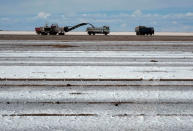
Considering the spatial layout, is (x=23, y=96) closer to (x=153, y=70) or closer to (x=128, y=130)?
(x=128, y=130)

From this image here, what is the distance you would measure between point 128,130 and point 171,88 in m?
2.82

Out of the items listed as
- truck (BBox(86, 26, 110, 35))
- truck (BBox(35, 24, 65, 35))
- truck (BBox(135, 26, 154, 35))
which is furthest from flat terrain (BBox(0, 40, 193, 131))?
truck (BBox(135, 26, 154, 35))

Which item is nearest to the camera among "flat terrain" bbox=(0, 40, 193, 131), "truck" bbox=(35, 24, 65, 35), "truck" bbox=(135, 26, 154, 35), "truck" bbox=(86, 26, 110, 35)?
"flat terrain" bbox=(0, 40, 193, 131)

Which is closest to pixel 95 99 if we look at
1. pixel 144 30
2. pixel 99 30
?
pixel 99 30

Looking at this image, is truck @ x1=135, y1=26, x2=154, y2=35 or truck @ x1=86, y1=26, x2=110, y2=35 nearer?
truck @ x1=86, y1=26, x2=110, y2=35

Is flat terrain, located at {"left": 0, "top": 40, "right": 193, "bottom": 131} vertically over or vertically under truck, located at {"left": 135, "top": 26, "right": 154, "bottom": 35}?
under

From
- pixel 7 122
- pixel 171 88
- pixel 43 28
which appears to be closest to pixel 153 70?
pixel 171 88

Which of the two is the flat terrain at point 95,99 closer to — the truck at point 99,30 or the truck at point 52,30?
the truck at point 52,30

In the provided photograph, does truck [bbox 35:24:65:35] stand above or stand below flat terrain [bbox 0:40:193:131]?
above

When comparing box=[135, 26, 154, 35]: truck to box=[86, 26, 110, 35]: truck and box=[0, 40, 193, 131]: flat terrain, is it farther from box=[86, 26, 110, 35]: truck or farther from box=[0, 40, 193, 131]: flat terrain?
box=[0, 40, 193, 131]: flat terrain

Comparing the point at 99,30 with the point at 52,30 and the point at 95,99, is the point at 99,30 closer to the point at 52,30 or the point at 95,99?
the point at 52,30

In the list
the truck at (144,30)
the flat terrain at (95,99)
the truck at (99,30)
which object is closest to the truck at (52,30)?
the truck at (99,30)

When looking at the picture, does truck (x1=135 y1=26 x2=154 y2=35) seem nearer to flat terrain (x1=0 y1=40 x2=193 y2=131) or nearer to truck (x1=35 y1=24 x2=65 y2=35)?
truck (x1=35 y1=24 x2=65 y2=35)

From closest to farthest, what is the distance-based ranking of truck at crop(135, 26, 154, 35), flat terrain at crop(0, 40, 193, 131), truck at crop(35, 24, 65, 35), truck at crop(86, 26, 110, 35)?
flat terrain at crop(0, 40, 193, 131)
truck at crop(35, 24, 65, 35)
truck at crop(86, 26, 110, 35)
truck at crop(135, 26, 154, 35)
